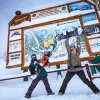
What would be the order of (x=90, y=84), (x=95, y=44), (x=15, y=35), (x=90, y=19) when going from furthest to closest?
(x=15, y=35), (x=90, y=19), (x=95, y=44), (x=90, y=84)

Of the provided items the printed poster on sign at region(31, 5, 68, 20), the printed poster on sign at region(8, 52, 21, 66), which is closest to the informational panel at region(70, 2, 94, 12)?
the printed poster on sign at region(31, 5, 68, 20)

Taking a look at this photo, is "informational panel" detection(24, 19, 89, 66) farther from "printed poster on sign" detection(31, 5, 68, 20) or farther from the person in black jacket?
the person in black jacket

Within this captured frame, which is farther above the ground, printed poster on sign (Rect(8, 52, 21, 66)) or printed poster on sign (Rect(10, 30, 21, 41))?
printed poster on sign (Rect(10, 30, 21, 41))

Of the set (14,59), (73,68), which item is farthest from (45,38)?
(73,68)

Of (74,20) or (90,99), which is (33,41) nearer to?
(74,20)

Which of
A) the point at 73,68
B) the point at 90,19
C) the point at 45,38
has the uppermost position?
the point at 90,19

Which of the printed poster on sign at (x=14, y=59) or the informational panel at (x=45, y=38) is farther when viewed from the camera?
the printed poster on sign at (x=14, y=59)

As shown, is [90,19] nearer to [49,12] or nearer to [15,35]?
[49,12]

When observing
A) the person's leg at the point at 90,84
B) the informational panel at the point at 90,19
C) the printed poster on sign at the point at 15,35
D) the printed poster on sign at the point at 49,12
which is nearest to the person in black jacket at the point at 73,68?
the person's leg at the point at 90,84

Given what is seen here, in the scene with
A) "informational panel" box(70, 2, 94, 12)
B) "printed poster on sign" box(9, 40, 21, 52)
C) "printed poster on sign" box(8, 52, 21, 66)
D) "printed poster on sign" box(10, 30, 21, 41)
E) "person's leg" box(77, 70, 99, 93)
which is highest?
"informational panel" box(70, 2, 94, 12)

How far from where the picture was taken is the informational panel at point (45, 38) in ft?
32.6

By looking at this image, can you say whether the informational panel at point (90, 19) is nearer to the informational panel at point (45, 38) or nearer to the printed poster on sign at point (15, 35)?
the informational panel at point (45, 38)

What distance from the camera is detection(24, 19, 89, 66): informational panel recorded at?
32.6ft

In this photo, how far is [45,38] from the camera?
10.4 m
